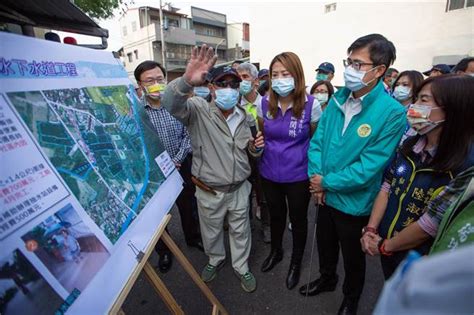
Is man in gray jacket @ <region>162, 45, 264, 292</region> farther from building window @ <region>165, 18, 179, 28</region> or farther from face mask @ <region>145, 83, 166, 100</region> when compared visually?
building window @ <region>165, 18, 179, 28</region>

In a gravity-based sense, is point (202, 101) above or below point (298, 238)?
above

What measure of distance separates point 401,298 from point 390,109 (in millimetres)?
1524

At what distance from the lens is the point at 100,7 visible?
7.24 metres

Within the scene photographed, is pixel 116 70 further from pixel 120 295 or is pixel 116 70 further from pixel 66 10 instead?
pixel 120 295

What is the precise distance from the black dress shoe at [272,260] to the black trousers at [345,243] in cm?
58

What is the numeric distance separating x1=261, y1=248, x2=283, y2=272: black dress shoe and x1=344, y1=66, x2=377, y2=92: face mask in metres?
1.85

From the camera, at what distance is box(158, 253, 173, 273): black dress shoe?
Answer: 107 inches

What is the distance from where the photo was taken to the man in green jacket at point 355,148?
162 centimetres

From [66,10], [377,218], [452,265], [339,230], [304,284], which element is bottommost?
[304,284]

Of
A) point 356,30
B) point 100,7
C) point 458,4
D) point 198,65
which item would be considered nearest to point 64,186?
point 198,65

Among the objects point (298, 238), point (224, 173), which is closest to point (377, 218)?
point (298, 238)

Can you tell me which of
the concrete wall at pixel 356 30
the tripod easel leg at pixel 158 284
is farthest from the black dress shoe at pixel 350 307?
the concrete wall at pixel 356 30

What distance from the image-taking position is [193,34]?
2972 centimetres

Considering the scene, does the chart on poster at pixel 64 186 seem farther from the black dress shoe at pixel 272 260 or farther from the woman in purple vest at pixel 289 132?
the black dress shoe at pixel 272 260
